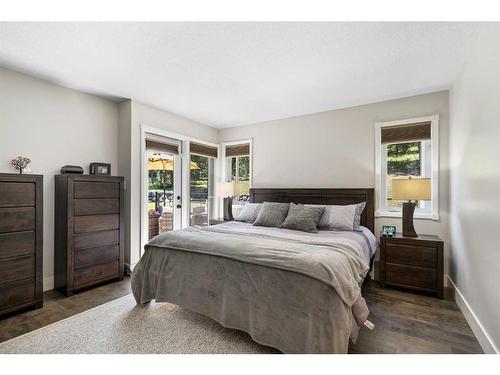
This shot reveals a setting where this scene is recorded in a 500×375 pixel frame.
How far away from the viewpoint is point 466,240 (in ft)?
7.37

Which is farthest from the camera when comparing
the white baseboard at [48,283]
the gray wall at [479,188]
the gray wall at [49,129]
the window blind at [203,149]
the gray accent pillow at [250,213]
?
the window blind at [203,149]

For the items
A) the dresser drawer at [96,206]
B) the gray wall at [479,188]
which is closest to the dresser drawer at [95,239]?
the dresser drawer at [96,206]

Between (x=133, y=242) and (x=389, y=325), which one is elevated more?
(x=133, y=242)

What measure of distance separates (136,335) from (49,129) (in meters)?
2.46

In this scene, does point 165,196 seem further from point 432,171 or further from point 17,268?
point 432,171

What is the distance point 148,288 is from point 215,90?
230 centimetres

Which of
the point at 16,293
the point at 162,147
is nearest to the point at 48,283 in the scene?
the point at 16,293

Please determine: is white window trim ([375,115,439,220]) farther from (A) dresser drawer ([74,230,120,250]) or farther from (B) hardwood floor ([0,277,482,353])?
(A) dresser drawer ([74,230,120,250])

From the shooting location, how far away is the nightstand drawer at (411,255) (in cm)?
261

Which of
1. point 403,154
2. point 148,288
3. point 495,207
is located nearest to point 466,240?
point 495,207

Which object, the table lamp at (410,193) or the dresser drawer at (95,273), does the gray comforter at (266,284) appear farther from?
the table lamp at (410,193)

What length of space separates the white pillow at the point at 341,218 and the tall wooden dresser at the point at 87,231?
2538 millimetres

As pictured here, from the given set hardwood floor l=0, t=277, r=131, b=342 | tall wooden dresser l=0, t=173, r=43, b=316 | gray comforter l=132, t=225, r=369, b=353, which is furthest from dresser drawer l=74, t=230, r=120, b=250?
gray comforter l=132, t=225, r=369, b=353
